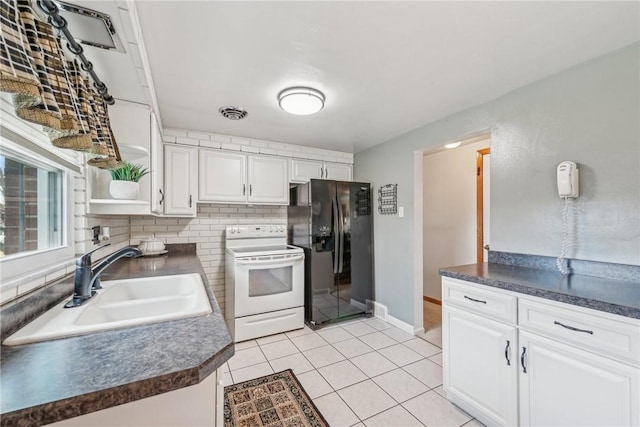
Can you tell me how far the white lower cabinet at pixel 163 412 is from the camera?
0.58 m

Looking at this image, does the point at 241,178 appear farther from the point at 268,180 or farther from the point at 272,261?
the point at 272,261

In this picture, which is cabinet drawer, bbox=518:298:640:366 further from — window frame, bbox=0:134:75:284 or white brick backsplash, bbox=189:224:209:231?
white brick backsplash, bbox=189:224:209:231

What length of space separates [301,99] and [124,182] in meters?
1.28

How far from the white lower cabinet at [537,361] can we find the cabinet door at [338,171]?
2182 mm

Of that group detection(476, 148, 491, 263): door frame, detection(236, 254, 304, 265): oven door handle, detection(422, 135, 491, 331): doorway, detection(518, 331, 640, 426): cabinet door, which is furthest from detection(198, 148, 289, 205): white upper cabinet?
detection(518, 331, 640, 426): cabinet door

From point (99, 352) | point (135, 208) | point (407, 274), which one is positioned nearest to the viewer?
point (99, 352)

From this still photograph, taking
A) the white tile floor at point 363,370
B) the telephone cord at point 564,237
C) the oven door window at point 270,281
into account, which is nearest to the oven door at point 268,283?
the oven door window at point 270,281

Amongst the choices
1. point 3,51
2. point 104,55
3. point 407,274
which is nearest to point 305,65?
point 104,55

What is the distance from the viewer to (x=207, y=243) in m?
3.11

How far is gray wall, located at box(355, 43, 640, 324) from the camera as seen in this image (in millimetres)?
1447

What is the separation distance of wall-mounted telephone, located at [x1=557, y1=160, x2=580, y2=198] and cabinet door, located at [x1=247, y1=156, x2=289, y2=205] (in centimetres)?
247

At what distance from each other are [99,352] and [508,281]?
5.83ft

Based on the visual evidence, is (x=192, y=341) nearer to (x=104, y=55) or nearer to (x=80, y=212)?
(x=80, y=212)

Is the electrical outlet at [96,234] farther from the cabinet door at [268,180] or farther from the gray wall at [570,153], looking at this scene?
the gray wall at [570,153]
